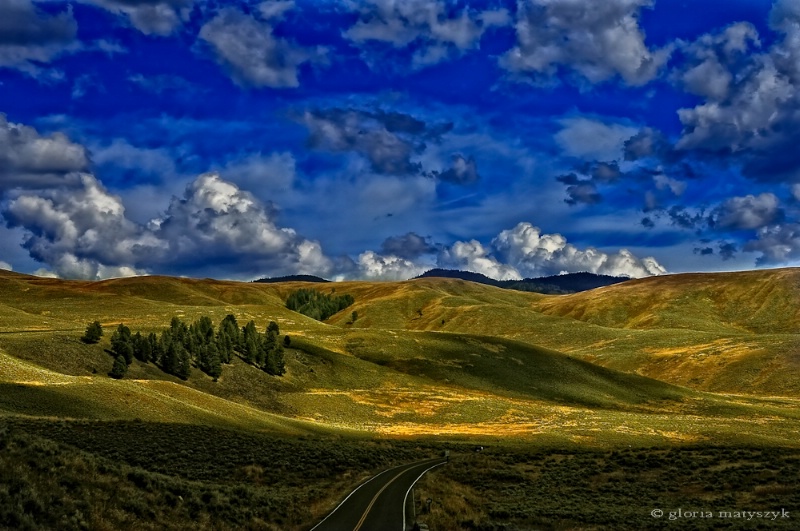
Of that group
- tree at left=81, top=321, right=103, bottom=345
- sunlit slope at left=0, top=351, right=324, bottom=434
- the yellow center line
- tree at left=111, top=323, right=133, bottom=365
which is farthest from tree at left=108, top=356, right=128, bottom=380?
the yellow center line

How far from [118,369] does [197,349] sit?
68.6 ft

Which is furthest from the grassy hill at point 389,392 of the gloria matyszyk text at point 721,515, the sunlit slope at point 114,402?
the gloria matyszyk text at point 721,515

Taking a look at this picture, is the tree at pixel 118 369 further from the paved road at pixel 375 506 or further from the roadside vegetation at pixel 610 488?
the paved road at pixel 375 506

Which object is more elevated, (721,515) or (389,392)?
(721,515)

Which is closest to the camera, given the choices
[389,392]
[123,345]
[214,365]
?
[123,345]

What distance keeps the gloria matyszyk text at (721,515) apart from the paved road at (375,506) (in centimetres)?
1378

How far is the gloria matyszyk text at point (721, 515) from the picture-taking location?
29.3 metres

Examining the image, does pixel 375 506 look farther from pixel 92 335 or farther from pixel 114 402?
pixel 92 335

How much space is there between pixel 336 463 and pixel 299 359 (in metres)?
78.1

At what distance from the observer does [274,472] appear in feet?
130

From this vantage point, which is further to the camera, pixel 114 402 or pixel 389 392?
pixel 389 392

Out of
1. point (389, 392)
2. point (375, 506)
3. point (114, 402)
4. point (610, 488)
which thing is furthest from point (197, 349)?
point (375, 506)

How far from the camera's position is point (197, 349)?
339 feet

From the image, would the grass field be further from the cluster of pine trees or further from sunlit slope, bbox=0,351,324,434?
the cluster of pine trees
